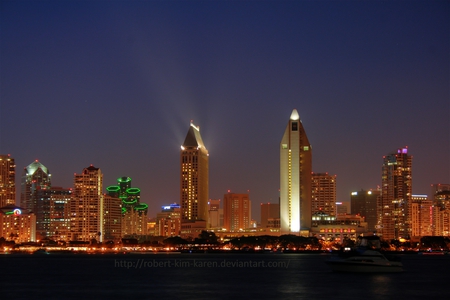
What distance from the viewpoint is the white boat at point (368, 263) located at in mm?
121188

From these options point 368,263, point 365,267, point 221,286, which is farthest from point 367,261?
point 221,286

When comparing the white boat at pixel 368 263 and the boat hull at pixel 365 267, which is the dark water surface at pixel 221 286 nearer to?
the boat hull at pixel 365 267

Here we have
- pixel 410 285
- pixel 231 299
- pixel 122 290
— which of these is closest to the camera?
pixel 231 299

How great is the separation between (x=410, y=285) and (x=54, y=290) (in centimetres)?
4901

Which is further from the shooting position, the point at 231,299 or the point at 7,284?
the point at 7,284

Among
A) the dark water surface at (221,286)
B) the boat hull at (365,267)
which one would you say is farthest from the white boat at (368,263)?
the dark water surface at (221,286)

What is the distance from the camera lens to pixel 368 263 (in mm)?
121000

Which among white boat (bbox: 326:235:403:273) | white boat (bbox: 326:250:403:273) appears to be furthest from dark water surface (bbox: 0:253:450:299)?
white boat (bbox: 326:235:403:273)

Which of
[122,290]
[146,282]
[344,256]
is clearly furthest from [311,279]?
[122,290]

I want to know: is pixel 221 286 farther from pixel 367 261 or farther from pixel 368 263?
pixel 368 263

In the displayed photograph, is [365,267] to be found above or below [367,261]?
below

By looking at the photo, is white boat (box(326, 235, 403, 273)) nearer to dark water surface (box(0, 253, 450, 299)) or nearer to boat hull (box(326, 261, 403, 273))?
boat hull (box(326, 261, 403, 273))

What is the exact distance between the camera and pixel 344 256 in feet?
414

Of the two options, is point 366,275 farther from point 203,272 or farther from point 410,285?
point 203,272
